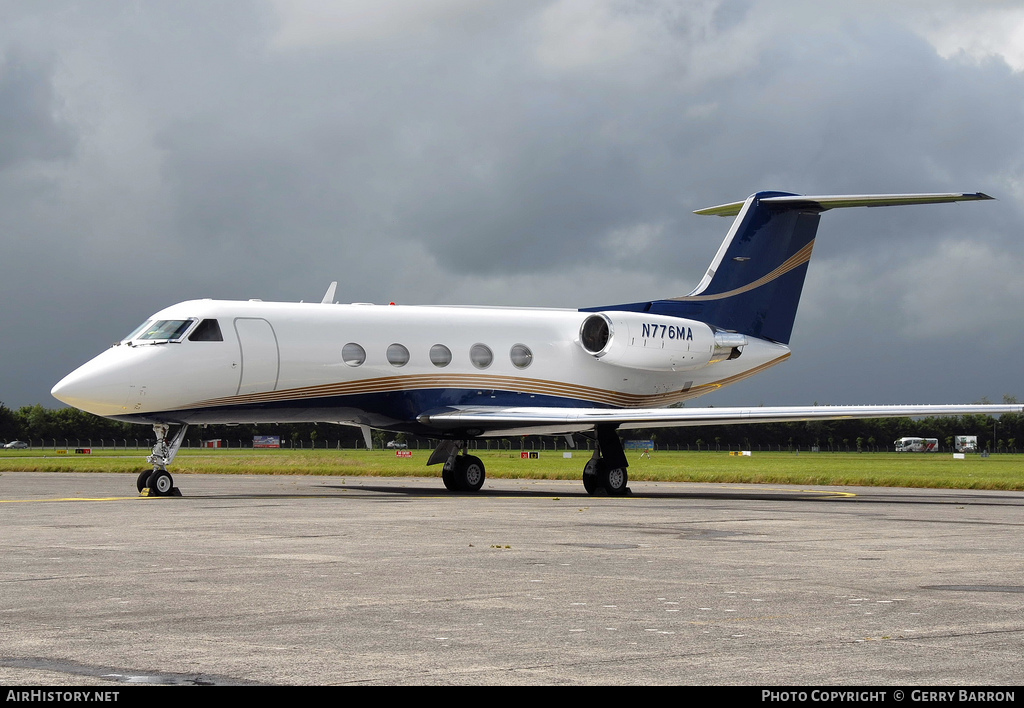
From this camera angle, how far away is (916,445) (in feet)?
413

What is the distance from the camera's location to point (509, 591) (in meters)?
9.50

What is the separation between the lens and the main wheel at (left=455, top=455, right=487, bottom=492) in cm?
2828

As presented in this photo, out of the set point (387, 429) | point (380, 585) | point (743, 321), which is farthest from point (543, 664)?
point (743, 321)

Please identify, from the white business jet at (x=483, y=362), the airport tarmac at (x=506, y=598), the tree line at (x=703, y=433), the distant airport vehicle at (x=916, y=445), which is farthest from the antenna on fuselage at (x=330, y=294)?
the distant airport vehicle at (x=916, y=445)

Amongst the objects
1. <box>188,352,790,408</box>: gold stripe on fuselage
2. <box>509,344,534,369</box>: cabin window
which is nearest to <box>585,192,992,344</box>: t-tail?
<box>188,352,790,408</box>: gold stripe on fuselage

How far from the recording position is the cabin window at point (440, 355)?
89.5ft

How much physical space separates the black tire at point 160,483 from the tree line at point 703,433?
217ft

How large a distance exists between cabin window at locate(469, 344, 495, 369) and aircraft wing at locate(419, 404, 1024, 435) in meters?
1.06

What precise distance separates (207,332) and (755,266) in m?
15.0

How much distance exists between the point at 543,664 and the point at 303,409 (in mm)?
19477

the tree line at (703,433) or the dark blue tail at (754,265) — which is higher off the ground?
the dark blue tail at (754,265)

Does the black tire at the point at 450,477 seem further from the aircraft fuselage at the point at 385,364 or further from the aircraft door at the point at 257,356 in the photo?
the aircraft door at the point at 257,356

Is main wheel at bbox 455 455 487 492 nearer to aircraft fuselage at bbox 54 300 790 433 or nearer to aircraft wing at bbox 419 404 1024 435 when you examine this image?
aircraft wing at bbox 419 404 1024 435
